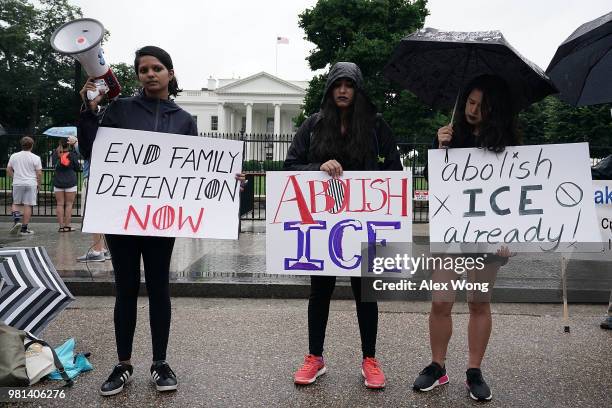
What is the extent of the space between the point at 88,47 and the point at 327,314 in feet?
6.76

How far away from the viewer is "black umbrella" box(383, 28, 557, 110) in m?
3.00

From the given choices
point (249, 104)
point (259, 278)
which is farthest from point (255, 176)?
point (249, 104)

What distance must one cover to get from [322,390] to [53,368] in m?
1.64

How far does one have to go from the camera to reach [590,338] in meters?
4.30

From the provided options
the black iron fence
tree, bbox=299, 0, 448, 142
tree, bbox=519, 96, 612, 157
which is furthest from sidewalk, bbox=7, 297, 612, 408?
tree, bbox=299, 0, 448, 142

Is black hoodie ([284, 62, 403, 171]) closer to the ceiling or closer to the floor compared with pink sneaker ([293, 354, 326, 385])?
closer to the ceiling

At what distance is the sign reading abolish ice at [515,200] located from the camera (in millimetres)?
3100

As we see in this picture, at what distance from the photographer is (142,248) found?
128 inches

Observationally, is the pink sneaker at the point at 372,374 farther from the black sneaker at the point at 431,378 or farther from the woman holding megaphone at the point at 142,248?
the woman holding megaphone at the point at 142,248

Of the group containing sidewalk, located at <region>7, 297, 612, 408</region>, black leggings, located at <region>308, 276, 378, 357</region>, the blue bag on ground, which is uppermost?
black leggings, located at <region>308, 276, 378, 357</region>

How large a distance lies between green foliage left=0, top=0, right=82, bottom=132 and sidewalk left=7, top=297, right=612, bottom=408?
43.8 meters

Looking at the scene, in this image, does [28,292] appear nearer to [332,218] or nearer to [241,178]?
[241,178]

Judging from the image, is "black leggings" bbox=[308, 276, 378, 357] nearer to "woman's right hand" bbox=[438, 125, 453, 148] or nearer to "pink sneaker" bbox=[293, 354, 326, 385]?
"pink sneaker" bbox=[293, 354, 326, 385]

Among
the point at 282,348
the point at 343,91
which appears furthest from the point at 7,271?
the point at 343,91
